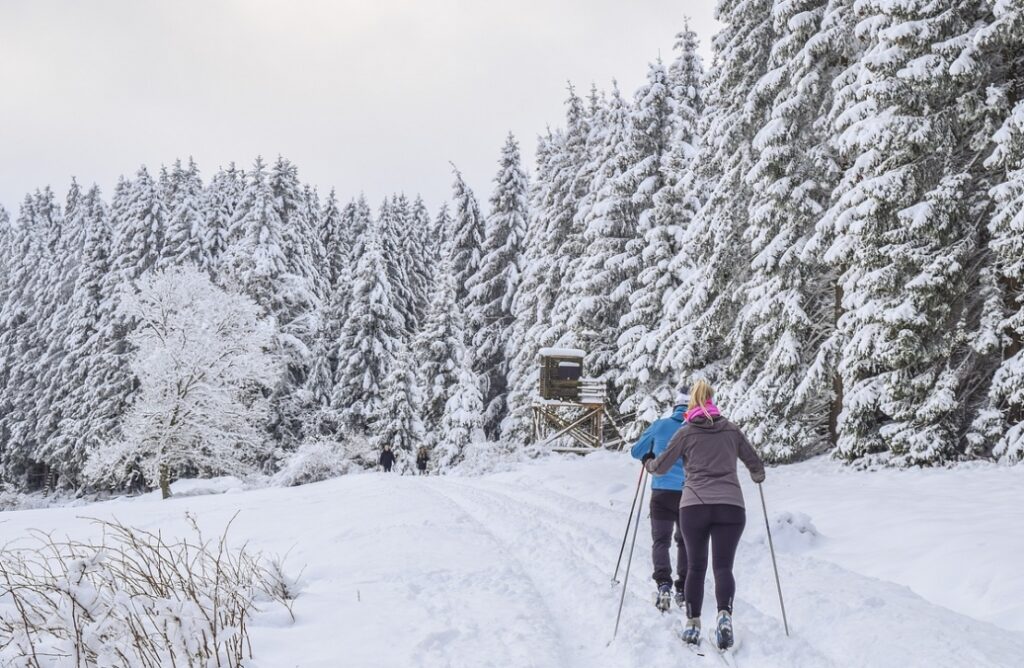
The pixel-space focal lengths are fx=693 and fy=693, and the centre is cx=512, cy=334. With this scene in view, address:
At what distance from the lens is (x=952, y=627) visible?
211 inches

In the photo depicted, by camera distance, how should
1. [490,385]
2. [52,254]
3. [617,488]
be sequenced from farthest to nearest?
1. [52,254]
2. [490,385]
3. [617,488]

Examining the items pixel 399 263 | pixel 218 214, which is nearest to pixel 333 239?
pixel 399 263

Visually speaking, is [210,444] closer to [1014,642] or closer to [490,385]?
[490,385]

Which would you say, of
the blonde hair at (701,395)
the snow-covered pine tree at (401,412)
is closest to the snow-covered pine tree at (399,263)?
the snow-covered pine tree at (401,412)

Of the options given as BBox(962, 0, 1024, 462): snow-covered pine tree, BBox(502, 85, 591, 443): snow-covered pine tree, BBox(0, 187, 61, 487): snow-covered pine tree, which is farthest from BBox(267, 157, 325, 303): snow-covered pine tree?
BBox(962, 0, 1024, 462): snow-covered pine tree

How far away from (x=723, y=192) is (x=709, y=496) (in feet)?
45.8

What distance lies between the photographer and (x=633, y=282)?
25.1 m

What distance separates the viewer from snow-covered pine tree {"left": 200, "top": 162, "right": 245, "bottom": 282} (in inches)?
1646

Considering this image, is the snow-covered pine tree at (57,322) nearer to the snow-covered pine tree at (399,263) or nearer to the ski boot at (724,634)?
the snow-covered pine tree at (399,263)

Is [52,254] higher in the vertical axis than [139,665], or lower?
higher

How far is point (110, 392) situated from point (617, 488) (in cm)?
3055

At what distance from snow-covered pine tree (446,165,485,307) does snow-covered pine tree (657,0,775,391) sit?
22.4m

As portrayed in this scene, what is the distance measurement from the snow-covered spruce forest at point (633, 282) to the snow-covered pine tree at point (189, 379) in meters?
0.14

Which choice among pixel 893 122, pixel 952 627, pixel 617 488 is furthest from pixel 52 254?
pixel 952 627
